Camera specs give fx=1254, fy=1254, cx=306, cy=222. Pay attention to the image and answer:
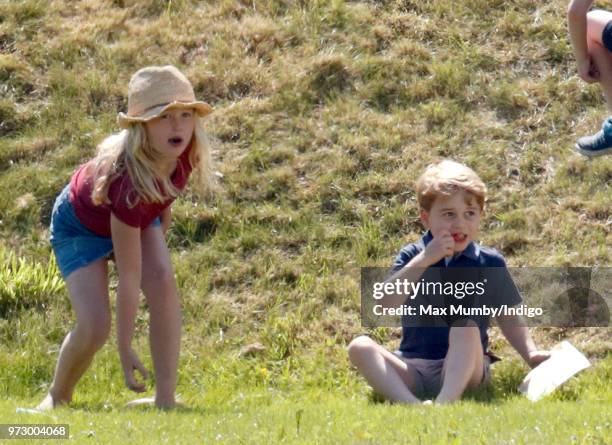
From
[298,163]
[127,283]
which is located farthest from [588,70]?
[298,163]

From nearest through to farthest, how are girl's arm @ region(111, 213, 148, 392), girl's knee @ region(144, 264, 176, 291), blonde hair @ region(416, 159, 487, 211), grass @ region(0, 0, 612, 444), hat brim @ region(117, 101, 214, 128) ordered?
girl's arm @ region(111, 213, 148, 392) → hat brim @ region(117, 101, 214, 128) → girl's knee @ region(144, 264, 176, 291) → blonde hair @ region(416, 159, 487, 211) → grass @ region(0, 0, 612, 444)

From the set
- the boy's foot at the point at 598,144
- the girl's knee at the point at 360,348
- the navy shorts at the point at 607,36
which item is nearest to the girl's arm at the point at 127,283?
the girl's knee at the point at 360,348

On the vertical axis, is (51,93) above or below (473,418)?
above

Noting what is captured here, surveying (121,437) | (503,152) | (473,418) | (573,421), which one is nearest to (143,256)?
(121,437)

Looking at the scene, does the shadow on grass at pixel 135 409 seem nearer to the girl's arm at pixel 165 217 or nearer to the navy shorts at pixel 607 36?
the girl's arm at pixel 165 217

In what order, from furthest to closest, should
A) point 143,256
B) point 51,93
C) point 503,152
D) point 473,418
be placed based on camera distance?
point 51,93 < point 503,152 < point 143,256 < point 473,418

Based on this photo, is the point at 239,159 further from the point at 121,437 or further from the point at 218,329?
the point at 121,437

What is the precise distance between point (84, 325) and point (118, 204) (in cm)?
66

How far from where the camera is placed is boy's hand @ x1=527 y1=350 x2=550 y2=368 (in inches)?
246

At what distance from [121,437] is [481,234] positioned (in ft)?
11.2

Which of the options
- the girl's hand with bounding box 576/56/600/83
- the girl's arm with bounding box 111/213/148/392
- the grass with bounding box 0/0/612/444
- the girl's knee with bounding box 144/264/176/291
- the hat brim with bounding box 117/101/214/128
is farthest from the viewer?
the grass with bounding box 0/0/612/444

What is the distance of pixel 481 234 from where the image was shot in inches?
303

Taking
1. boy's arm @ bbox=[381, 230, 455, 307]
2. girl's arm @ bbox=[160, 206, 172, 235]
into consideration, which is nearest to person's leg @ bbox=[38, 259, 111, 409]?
girl's arm @ bbox=[160, 206, 172, 235]

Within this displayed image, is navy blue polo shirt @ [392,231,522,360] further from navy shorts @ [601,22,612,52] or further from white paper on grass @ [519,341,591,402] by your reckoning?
navy shorts @ [601,22,612,52]
